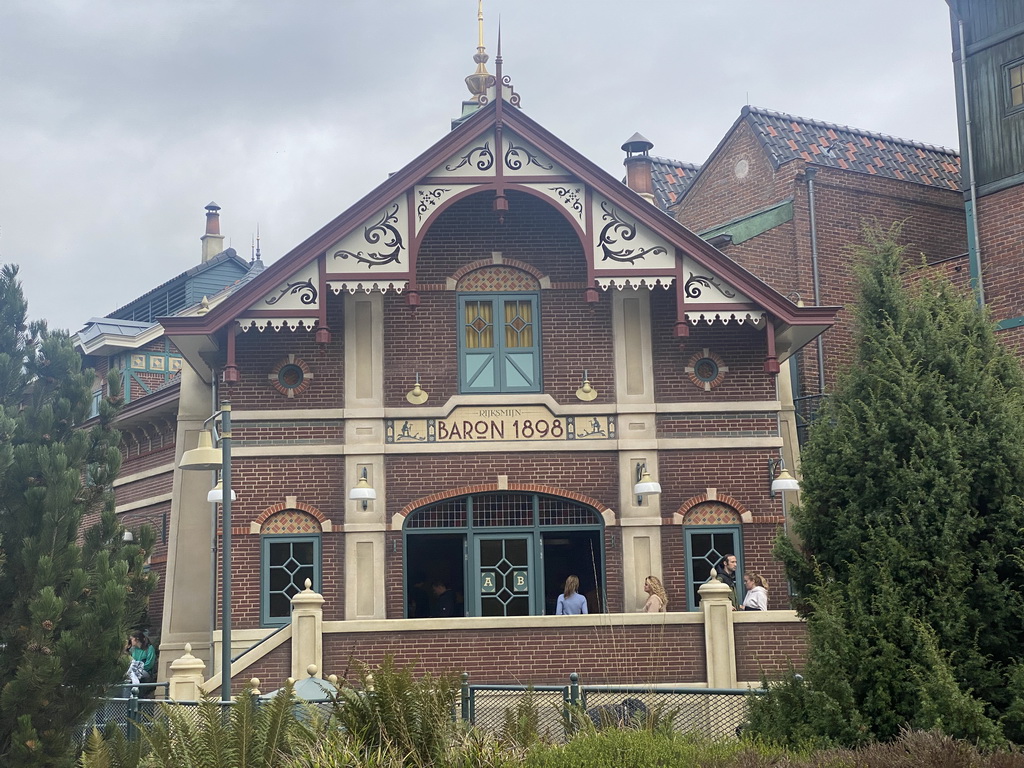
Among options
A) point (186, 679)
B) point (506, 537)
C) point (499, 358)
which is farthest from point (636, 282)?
point (186, 679)

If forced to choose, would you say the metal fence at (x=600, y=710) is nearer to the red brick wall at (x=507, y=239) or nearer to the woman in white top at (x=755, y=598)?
the woman in white top at (x=755, y=598)

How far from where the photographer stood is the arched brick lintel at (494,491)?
20.8 m

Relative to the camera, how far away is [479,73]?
25.5 metres

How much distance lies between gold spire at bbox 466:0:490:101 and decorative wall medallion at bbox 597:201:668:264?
5.85 m

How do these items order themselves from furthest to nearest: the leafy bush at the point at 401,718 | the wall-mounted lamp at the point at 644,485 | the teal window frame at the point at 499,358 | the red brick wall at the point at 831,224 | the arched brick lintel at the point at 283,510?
1. the red brick wall at the point at 831,224
2. the teal window frame at the point at 499,358
3. the arched brick lintel at the point at 283,510
4. the wall-mounted lamp at the point at 644,485
5. the leafy bush at the point at 401,718

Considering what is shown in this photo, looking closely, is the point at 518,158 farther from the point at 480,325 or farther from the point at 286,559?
the point at 286,559

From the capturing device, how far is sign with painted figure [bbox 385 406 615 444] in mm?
21062

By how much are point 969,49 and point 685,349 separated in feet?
32.6

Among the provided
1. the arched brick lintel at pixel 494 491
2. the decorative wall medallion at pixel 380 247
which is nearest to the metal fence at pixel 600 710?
the arched brick lintel at pixel 494 491

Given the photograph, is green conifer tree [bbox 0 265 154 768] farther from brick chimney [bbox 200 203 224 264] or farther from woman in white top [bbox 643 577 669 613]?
brick chimney [bbox 200 203 224 264]

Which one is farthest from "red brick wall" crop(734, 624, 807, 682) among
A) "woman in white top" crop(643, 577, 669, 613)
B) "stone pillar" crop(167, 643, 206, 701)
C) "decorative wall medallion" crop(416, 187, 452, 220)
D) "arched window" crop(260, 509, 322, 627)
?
"decorative wall medallion" crop(416, 187, 452, 220)

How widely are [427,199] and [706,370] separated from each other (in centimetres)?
518

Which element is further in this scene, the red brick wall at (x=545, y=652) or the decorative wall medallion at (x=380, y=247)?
the decorative wall medallion at (x=380, y=247)

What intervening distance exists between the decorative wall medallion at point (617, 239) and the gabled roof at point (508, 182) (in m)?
0.07
